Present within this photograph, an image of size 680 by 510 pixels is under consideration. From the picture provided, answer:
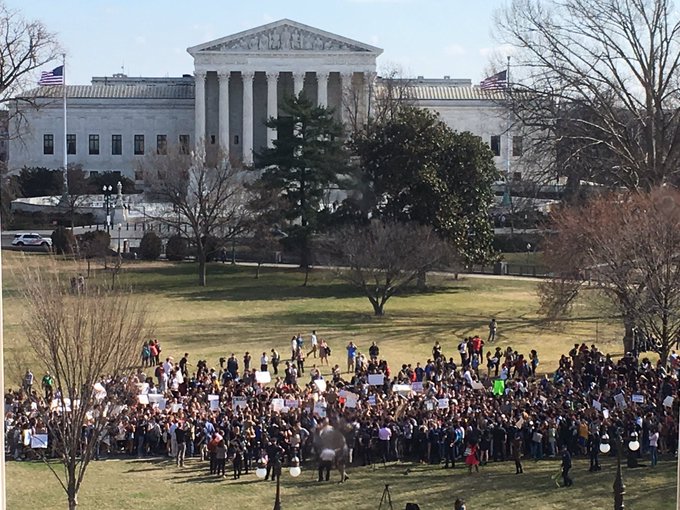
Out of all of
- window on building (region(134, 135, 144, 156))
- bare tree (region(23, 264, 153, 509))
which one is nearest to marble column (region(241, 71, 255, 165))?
window on building (region(134, 135, 144, 156))

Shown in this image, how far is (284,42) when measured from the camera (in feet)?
284

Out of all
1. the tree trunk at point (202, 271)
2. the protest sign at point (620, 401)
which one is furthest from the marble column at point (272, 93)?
the protest sign at point (620, 401)

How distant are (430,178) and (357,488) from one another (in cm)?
2901

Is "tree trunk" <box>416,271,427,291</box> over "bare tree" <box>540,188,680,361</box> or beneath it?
beneath

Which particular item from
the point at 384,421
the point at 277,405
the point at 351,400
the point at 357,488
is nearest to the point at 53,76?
the point at 277,405

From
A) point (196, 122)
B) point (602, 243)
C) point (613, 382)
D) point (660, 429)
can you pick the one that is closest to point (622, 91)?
point (602, 243)

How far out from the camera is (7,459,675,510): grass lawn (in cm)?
1928

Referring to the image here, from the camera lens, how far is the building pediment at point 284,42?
281 feet

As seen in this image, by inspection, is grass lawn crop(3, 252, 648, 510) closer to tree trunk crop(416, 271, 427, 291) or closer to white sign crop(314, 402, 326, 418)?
tree trunk crop(416, 271, 427, 291)

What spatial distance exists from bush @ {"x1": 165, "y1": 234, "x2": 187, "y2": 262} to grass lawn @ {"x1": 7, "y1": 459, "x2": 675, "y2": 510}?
1389 inches

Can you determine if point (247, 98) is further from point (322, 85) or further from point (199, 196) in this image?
point (199, 196)

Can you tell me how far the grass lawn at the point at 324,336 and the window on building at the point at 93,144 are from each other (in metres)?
43.0

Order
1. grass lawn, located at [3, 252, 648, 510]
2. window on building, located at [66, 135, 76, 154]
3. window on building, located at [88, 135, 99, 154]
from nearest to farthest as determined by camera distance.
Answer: grass lawn, located at [3, 252, 648, 510]
window on building, located at [66, 135, 76, 154]
window on building, located at [88, 135, 99, 154]

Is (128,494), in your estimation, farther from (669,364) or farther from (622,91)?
(622,91)
